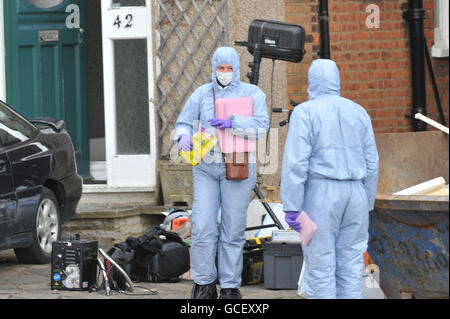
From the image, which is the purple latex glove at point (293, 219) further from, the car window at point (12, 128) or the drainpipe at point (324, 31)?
the drainpipe at point (324, 31)

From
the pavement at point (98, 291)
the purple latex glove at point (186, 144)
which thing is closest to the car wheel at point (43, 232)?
the pavement at point (98, 291)

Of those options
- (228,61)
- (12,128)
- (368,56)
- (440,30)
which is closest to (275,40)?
(228,61)

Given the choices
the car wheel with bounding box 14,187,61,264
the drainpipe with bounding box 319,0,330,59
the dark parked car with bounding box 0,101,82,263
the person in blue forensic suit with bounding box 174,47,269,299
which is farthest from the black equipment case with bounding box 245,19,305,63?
the car wheel with bounding box 14,187,61,264

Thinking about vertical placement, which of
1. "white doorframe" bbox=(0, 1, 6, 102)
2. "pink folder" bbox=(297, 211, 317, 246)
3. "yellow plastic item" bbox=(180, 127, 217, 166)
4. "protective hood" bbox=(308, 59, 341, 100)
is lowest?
"pink folder" bbox=(297, 211, 317, 246)

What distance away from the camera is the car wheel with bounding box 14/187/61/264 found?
8.74 m

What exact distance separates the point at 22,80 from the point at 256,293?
5097 millimetres

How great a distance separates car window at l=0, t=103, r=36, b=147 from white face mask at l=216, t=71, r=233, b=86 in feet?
7.38

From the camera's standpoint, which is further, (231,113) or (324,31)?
(324,31)

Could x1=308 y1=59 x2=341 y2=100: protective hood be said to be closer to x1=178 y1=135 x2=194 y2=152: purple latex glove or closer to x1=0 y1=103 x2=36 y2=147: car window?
x1=178 y1=135 x2=194 y2=152: purple latex glove

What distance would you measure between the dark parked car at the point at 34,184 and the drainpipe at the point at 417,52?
13.3 feet

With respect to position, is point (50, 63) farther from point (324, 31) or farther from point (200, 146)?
point (200, 146)

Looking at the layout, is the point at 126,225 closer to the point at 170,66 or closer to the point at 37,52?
the point at 170,66

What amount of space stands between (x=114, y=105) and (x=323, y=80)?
5334 millimetres

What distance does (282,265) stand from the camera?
312 inches
